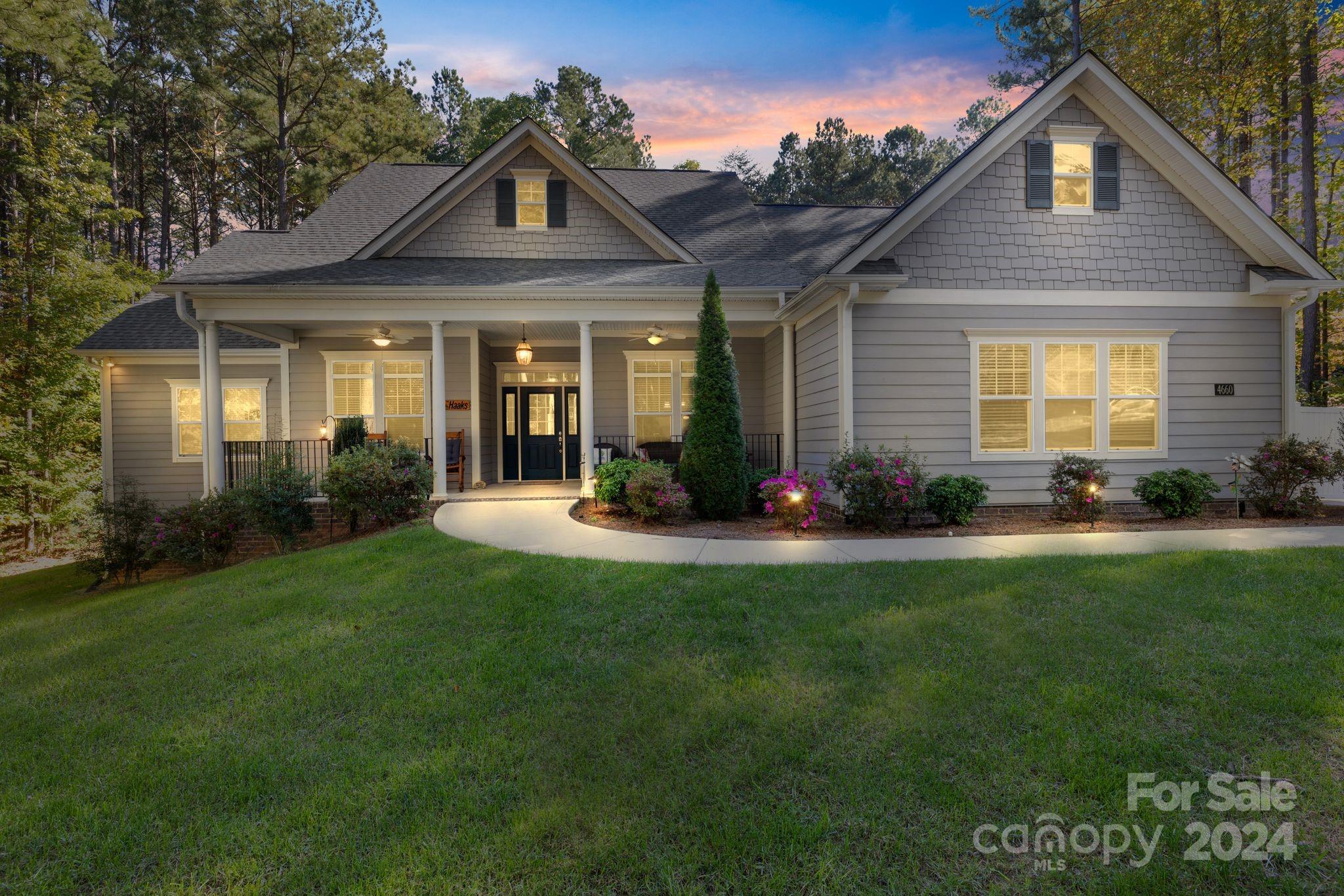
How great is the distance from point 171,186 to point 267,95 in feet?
21.5

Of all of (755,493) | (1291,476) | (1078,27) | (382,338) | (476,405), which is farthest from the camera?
(1078,27)

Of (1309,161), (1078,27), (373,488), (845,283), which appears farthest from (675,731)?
(1078,27)

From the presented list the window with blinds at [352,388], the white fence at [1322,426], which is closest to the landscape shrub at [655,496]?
the window with blinds at [352,388]

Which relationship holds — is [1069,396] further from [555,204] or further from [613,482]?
[555,204]

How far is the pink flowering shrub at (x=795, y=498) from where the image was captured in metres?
7.46

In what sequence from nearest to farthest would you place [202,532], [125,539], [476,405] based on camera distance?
[202,532]
[125,539]
[476,405]

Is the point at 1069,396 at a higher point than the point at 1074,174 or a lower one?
lower

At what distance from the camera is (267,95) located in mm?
20234

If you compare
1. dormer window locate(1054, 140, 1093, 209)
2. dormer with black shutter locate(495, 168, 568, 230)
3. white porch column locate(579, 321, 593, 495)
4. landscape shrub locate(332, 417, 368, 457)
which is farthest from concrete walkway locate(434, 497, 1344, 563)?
dormer with black shutter locate(495, 168, 568, 230)

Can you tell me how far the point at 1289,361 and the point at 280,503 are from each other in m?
14.7

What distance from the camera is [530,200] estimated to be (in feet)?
37.0

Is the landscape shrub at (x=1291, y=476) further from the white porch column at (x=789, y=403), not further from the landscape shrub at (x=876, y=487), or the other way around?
the white porch column at (x=789, y=403)

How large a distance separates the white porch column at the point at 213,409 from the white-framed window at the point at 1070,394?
462 inches

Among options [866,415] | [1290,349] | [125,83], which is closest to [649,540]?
[866,415]
